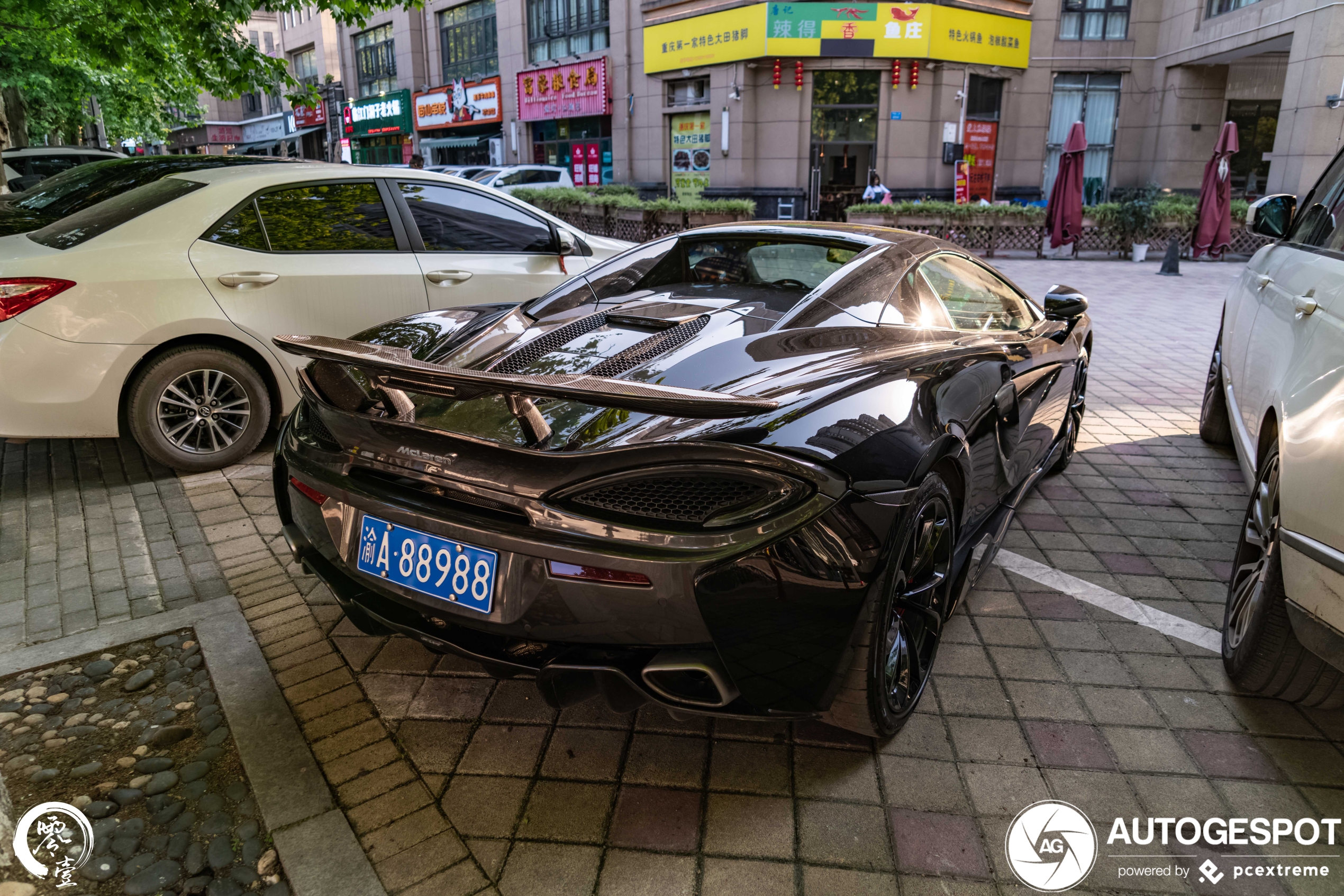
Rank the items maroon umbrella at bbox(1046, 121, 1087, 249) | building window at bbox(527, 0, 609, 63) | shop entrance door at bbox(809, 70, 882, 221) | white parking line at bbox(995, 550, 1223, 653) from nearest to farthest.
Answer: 1. white parking line at bbox(995, 550, 1223, 653)
2. maroon umbrella at bbox(1046, 121, 1087, 249)
3. shop entrance door at bbox(809, 70, 882, 221)
4. building window at bbox(527, 0, 609, 63)

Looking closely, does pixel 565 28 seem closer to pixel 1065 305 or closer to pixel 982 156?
pixel 982 156

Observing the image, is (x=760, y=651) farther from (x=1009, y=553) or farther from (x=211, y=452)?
(x=211, y=452)

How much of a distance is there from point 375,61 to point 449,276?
39830 millimetres

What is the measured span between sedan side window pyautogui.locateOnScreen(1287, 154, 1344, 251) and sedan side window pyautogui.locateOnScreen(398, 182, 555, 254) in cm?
417

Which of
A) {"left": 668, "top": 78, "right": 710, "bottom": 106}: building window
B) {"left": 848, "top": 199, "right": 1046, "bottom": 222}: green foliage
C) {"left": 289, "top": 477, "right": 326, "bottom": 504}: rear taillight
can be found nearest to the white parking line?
{"left": 289, "top": 477, "right": 326, "bottom": 504}: rear taillight

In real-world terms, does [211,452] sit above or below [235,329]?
below

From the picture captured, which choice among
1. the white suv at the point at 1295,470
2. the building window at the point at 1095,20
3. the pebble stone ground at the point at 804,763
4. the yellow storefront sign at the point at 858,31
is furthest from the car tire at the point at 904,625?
the building window at the point at 1095,20

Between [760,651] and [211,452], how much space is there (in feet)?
13.2

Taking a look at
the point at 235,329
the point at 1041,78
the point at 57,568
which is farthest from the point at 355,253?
the point at 1041,78

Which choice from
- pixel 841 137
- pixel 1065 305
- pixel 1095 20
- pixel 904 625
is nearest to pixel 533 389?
pixel 904 625

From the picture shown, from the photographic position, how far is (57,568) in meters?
3.73

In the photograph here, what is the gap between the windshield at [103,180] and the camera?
17.7 feet

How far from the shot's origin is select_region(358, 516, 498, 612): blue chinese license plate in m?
2.15

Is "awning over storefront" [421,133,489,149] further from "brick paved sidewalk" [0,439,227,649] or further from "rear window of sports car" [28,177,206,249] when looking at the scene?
"brick paved sidewalk" [0,439,227,649]
